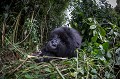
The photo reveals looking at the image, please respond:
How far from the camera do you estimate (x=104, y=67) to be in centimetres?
126

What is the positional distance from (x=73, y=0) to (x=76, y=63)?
A: 6.35 ft

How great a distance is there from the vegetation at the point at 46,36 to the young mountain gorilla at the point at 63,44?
10 cm

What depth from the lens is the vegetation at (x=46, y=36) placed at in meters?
1.20

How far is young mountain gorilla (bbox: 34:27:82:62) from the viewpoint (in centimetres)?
178

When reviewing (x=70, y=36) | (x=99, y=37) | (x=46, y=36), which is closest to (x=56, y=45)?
(x=70, y=36)

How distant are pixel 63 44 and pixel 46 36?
0.96 meters

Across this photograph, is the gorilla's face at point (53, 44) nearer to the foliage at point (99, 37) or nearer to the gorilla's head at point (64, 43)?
the gorilla's head at point (64, 43)

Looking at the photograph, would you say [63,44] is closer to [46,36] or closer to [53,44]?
[53,44]

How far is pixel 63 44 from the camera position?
5.93 feet

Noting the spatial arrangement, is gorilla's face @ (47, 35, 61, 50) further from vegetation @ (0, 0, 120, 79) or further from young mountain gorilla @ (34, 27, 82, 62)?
vegetation @ (0, 0, 120, 79)

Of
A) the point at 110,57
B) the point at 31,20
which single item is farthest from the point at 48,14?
the point at 110,57

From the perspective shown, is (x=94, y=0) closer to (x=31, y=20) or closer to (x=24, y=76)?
(x=31, y=20)

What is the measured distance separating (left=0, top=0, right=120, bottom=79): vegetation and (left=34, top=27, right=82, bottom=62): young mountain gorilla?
0.10 m

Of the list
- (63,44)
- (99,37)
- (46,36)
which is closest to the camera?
(99,37)
